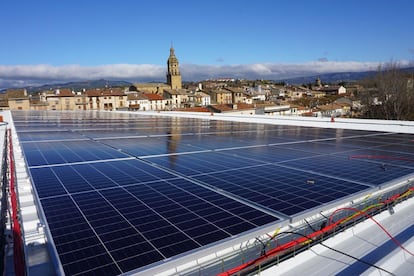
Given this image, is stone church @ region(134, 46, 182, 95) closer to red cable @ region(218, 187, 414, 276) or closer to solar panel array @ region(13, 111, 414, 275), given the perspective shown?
solar panel array @ region(13, 111, 414, 275)

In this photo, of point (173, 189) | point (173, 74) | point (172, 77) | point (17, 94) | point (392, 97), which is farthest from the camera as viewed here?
point (173, 74)

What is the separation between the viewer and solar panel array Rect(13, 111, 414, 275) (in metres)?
4.17

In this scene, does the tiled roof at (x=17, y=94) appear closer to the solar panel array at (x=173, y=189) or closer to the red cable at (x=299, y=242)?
the solar panel array at (x=173, y=189)

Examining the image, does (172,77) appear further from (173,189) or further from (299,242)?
(299,242)

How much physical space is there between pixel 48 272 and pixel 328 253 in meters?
4.30

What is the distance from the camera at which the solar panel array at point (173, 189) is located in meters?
4.17

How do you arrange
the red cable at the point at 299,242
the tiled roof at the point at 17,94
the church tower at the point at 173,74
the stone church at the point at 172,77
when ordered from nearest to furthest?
the red cable at the point at 299,242, the tiled roof at the point at 17,94, the stone church at the point at 172,77, the church tower at the point at 173,74

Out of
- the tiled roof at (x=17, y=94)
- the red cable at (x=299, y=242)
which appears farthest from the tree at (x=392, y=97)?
the tiled roof at (x=17, y=94)

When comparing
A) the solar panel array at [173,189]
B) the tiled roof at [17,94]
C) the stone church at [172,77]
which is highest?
the stone church at [172,77]

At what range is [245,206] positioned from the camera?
558 centimetres

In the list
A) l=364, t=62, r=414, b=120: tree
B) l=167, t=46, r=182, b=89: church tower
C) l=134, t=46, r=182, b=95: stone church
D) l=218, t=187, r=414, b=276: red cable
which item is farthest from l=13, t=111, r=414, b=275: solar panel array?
l=167, t=46, r=182, b=89: church tower

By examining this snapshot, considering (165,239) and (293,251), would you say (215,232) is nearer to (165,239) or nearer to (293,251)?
(165,239)

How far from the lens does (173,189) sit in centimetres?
656

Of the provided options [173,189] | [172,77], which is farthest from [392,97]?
[172,77]
